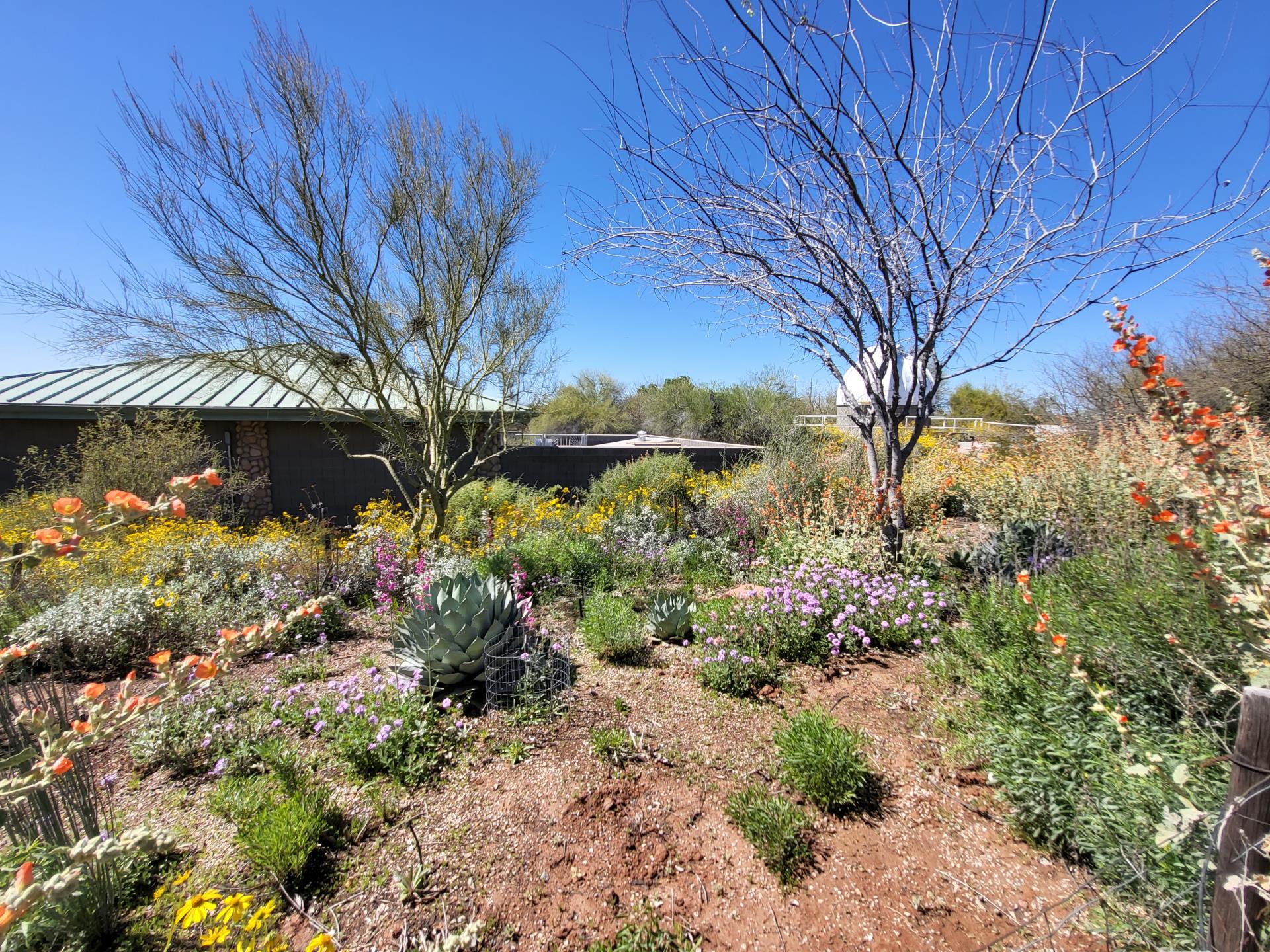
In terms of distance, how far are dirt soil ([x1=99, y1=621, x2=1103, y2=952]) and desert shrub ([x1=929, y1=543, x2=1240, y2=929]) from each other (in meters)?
0.21

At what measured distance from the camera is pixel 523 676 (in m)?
3.38

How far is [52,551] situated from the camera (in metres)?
0.98

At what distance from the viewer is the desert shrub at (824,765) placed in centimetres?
244

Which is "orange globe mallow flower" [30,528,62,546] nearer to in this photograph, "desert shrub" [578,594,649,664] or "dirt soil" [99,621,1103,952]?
"dirt soil" [99,621,1103,952]

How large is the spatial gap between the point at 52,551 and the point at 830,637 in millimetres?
3970

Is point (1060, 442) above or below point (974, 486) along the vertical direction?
above

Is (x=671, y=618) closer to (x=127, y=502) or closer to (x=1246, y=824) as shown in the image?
(x=1246, y=824)

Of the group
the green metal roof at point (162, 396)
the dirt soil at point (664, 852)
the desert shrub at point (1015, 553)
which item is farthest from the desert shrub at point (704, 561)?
the green metal roof at point (162, 396)

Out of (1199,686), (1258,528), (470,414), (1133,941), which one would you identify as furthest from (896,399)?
(470,414)

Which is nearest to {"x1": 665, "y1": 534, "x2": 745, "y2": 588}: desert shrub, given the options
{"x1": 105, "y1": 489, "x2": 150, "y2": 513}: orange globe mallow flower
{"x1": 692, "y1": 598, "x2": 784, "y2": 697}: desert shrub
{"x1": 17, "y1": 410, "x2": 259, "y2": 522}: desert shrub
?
{"x1": 692, "y1": 598, "x2": 784, "y2": 697}: desert shrub

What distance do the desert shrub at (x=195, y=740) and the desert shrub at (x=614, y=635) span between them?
2.12 m

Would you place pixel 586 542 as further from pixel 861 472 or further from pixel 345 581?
pixel 861 472

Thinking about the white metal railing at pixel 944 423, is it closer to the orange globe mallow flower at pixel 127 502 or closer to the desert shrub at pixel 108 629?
the desert shrub at pixel 108 629

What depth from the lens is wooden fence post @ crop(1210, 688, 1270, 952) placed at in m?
1.21
